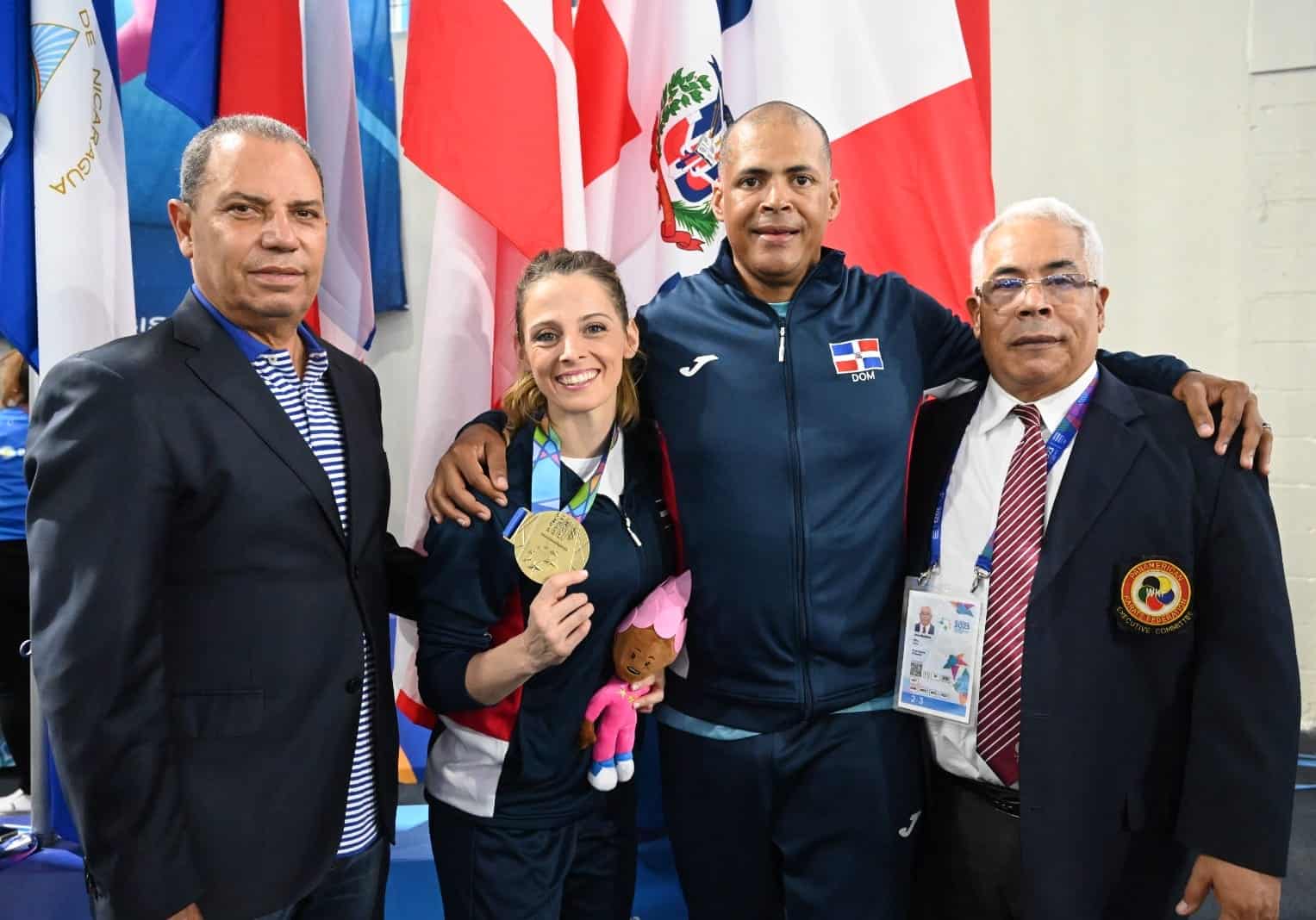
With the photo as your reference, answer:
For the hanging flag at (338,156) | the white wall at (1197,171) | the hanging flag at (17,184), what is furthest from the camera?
the white wall at (1197,171)

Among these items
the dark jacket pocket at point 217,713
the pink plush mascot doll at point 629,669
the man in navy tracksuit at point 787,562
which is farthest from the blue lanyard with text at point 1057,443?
the dark jacket pocket at point 217,713

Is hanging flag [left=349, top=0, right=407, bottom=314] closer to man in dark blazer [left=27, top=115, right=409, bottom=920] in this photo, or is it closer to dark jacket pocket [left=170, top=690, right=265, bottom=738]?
man in dark blazer [left=27, top=115, right=409, bottom=920]

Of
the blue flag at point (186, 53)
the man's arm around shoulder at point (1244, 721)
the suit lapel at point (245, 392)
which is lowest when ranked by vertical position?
the man's arm around shoulder at point (1244, 721)

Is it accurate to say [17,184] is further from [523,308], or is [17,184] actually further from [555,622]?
[555,622]

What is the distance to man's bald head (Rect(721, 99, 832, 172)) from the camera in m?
1.88

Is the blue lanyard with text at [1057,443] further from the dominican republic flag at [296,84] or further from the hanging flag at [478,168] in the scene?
the dominican republic flag at [296,84]

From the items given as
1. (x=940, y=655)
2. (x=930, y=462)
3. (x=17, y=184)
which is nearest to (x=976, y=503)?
(x=930, y=462)

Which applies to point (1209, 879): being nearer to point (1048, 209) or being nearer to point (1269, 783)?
point (1269, 783)

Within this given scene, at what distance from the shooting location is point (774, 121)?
1880 millimetres

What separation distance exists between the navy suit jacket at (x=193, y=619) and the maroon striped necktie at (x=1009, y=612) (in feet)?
3.81

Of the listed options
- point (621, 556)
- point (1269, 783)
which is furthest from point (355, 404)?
point (1269, 783)

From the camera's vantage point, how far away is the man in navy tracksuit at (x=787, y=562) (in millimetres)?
1780

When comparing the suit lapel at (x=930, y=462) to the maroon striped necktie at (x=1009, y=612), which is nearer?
the maroon striped necktie at (x=1009, y=612)

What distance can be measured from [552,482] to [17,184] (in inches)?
65.1
